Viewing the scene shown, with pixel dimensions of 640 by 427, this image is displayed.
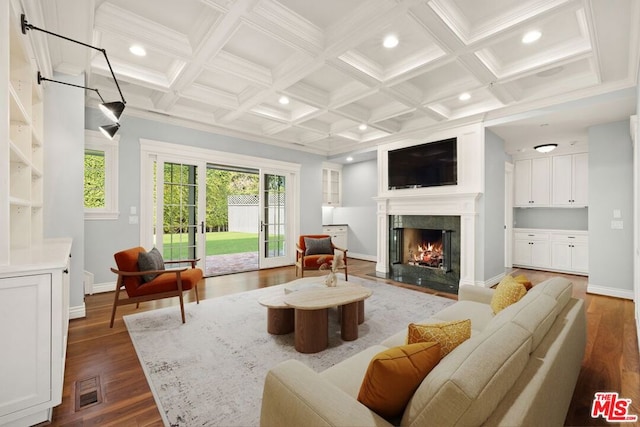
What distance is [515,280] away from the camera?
7.18ft

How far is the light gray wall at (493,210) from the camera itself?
4.61m

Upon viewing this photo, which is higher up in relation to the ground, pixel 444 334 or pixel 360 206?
pixel 360 206

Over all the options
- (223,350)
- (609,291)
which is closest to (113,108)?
(223,350)

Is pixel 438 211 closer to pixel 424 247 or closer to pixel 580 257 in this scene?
pixel 424 247

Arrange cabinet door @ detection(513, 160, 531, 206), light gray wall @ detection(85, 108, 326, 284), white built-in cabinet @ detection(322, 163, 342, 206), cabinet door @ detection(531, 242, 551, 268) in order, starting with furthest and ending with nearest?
white built-in cabinet @ detection(322, 163, 342, 206) → cabinet door @ detection(513, 160, 531, 206) → cabinet door @ detection(531, 242, 551, 268) → light gray wall @ detection(85, 108, 326, 284)

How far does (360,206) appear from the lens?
25.3 feet

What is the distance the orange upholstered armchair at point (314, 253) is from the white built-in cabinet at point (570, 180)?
4.73m

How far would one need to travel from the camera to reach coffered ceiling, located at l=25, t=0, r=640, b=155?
2.38 meters

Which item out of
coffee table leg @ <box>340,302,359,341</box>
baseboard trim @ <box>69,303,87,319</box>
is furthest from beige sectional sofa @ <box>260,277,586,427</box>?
baseboard trim @ <box>69,303,87,319</box>

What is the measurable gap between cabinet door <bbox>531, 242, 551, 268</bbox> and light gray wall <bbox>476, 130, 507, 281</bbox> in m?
1.65

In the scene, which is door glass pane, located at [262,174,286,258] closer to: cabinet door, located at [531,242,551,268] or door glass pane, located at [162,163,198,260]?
door glass pane, located at [162,163,198,260]

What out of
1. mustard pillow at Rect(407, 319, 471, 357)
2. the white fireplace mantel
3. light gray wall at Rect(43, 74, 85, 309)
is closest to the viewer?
mustard pillow at Rect(407, 319, 471, 357)

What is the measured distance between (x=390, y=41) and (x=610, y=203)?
409cm

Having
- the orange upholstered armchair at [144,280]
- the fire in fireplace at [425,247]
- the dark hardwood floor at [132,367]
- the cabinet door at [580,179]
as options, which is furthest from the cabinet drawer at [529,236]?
the orange upholstered armchair at [144,280]
